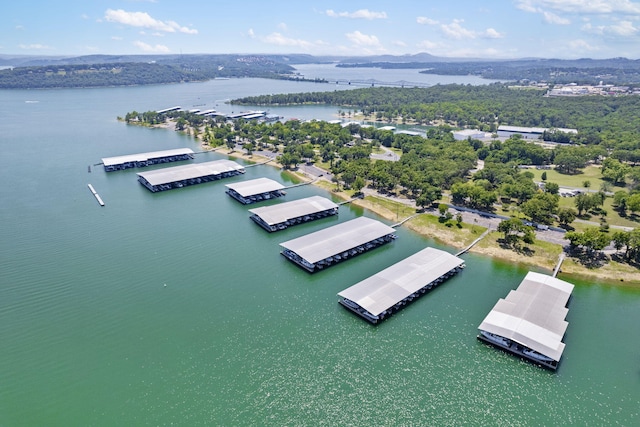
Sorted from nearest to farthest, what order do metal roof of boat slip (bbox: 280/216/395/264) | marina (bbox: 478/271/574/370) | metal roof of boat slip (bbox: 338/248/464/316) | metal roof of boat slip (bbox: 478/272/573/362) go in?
marina (bbox: 478/271/574/370)
metal roof of boat slip (bbox: 478/272/573/362)
metal roof of boat slip (bbox: 338/248/464/316)
metal roof of boat slip (bbox: 280/216/395/264)

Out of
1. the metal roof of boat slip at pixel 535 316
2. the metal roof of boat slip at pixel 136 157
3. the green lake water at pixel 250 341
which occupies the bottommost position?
the green lake water at pixel 250 341

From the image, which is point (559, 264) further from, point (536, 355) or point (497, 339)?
point (497, 339)

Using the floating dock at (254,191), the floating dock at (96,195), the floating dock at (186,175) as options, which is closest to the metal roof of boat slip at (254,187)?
the floating dock at (254,191)

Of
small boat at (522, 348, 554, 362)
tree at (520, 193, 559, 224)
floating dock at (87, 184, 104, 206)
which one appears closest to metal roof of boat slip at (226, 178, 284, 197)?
floating dock at (87, 184, 104, 206)

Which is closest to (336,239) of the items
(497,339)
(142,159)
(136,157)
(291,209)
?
(291,209)

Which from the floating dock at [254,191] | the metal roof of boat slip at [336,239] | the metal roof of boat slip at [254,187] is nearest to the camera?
the metal roof of boat slip at [336,239]

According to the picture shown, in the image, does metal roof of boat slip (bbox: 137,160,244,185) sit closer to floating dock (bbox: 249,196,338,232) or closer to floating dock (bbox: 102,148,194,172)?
floating dock (bbox: 102,148,194,172)

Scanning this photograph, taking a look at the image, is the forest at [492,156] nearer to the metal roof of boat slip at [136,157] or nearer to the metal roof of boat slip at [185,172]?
the metal roof of boat slip at [185,172]
